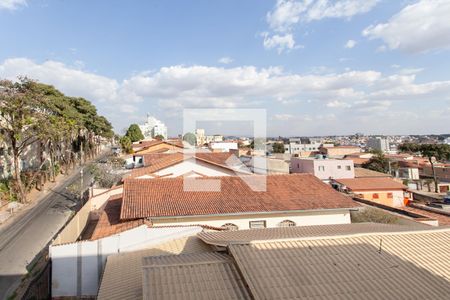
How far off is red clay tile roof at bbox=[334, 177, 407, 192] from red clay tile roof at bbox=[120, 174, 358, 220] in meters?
17.3

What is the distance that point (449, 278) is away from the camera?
22.8 feet

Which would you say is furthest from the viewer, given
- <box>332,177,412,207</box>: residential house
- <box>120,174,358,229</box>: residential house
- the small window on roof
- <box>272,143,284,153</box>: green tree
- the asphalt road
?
<box>272,143,284,153</box>: green tree

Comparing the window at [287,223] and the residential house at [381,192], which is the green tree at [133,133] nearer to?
the residential house at [381,192]

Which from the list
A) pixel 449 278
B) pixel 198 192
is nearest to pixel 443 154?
pixel 198 192

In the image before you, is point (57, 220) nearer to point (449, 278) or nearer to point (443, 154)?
point (449, 278)

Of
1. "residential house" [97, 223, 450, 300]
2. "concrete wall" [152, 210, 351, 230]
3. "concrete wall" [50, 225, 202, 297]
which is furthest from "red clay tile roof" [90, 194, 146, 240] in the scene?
"residential house" [97, 223, 450, 300]

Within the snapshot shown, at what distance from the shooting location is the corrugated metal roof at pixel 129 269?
8.02 m

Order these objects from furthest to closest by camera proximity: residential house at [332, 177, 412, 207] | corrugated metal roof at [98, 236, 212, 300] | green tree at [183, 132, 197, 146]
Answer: green tree at [183, 132, 197, 146] < residential house at [332, 177, 412, 207] < corrugated metal roof at [98, 236, 212, 300]

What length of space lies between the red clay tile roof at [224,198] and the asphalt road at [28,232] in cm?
557

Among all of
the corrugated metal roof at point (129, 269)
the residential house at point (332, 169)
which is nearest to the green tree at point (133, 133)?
the residential house at point (332, 169)

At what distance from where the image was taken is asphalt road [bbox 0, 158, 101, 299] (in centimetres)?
1414

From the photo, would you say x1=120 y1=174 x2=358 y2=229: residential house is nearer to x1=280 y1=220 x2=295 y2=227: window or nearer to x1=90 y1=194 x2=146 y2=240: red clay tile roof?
x1=280 y1=220 x2=295 y2=227: window

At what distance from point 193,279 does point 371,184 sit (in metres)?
32.8

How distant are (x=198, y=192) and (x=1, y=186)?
67.8 ft
